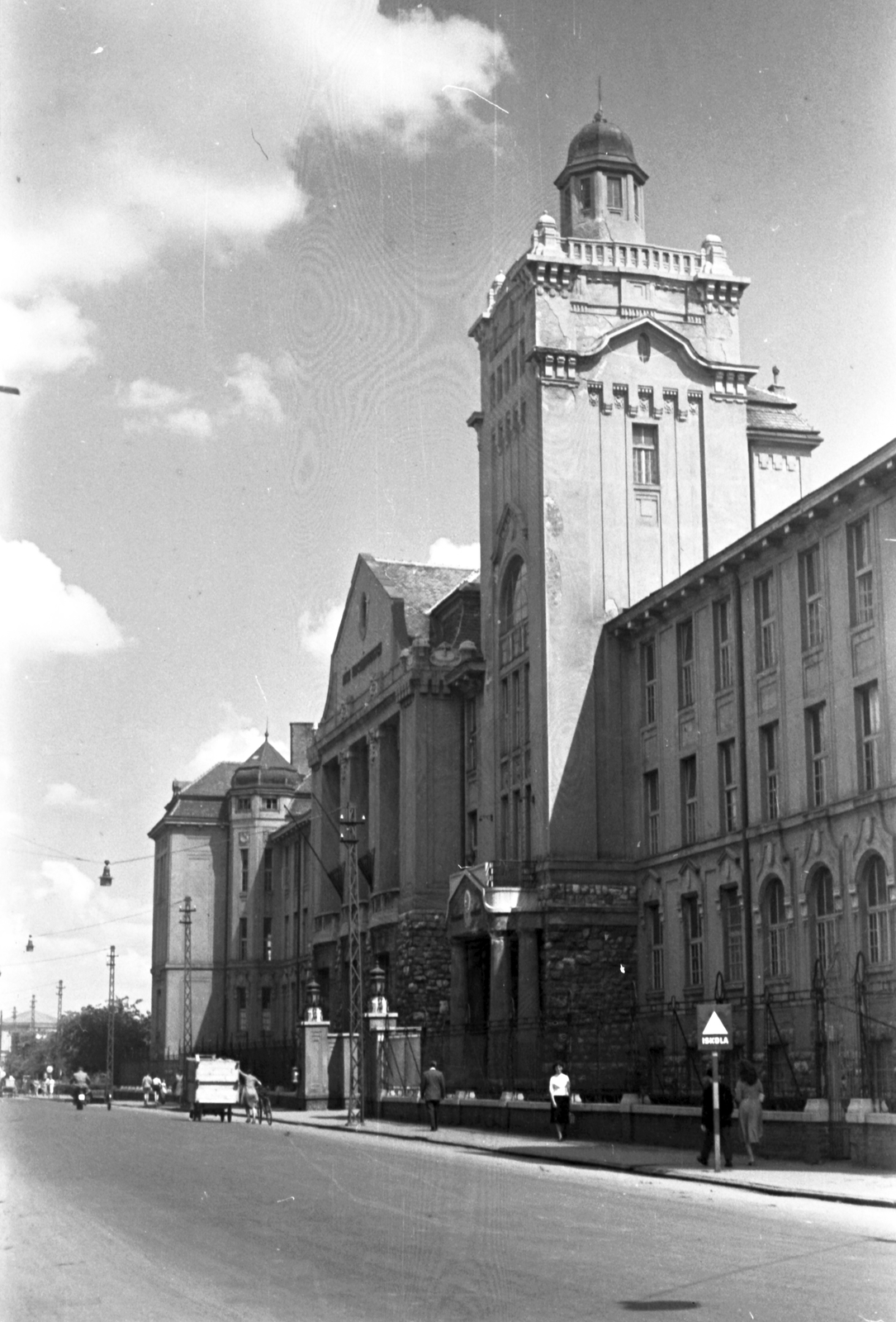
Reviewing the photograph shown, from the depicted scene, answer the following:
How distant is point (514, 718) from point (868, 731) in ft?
60.2

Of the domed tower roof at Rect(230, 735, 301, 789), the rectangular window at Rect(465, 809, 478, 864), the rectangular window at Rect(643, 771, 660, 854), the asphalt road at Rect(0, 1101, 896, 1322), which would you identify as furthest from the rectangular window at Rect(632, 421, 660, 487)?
the domed tower roof at Rect(230, 735, 301, 789)

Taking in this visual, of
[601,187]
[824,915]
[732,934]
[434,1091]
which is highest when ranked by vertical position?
[601,187]

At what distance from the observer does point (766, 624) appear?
43594mm

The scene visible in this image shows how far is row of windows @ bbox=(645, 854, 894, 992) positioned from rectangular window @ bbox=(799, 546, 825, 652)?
5.29 meters

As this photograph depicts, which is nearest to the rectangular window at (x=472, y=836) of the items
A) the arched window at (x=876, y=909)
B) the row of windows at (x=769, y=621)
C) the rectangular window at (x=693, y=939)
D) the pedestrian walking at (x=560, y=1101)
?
the row of windows at (x=769, y=621)

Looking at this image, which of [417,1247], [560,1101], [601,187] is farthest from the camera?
[601,187]

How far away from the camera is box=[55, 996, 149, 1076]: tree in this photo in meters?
122

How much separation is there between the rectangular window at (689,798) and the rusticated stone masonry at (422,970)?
47.5 feet

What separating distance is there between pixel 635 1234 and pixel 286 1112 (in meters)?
42.6

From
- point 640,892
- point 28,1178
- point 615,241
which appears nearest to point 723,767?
point 640,892

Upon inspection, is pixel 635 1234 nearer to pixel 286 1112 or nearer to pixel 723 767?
pixel 723 767

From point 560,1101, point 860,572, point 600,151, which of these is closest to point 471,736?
point 600,151

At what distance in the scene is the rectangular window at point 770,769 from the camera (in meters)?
42.8

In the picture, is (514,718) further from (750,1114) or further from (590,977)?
(750,1114)
